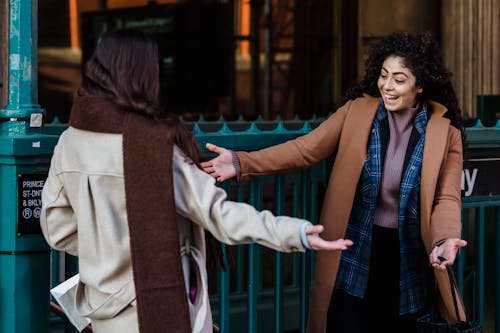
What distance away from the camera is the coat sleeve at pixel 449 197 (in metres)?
4.13

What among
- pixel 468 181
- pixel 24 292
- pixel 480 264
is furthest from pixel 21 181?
pixel 480 264

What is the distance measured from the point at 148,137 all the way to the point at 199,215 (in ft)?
0.99

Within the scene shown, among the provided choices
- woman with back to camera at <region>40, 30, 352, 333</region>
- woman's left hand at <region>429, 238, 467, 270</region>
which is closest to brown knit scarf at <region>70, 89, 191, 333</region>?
woman with back to camera at <region>40, 30, 352, 333</region>

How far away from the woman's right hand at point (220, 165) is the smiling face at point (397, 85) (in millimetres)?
685

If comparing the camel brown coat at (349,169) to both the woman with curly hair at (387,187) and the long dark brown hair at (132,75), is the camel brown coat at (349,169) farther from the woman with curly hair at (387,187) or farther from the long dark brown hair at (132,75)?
the long dark brown hair at (132,75)

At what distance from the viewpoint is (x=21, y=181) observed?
13.0 ft

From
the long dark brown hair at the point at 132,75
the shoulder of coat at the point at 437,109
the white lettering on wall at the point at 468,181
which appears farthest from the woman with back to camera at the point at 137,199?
the white lettering on wall at the point at 468,181

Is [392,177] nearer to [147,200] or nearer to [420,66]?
[420,66]

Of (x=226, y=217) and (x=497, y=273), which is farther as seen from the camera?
(x=497, y=273)

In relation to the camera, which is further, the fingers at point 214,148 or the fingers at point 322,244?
the fingers at point 214,148

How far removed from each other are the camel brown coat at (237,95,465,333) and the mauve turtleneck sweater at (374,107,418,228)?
93 mm

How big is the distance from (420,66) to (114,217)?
1.51 metres

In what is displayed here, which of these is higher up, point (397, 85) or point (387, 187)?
point (397, 85)

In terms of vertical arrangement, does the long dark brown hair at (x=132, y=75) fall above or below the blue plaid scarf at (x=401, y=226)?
above
